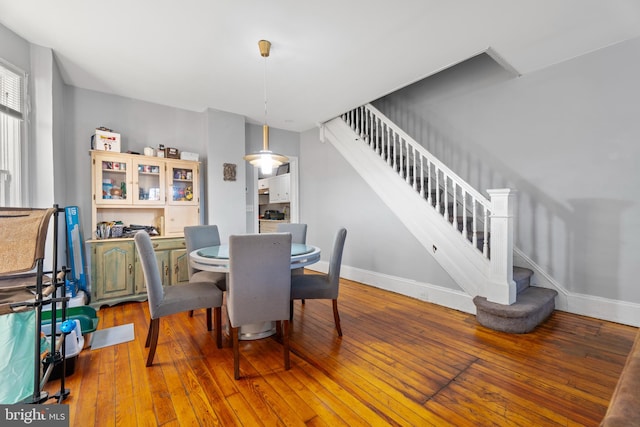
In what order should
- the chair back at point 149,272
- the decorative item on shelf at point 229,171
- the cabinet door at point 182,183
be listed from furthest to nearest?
1. the decorative item on shelf at point 229,171
2. the cabinet door at point 182,183
3. the chair back at point 149,272

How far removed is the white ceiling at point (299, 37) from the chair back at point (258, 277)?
72.3 inches

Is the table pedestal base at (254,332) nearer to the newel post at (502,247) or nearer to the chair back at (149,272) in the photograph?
the chair back at (149,272)

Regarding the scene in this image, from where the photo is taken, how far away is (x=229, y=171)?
4.44m

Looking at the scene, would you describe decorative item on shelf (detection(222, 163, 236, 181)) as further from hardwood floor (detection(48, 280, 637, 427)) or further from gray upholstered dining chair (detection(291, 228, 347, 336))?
gray upholstered dining chair (detection(291, 228, 347, 336))

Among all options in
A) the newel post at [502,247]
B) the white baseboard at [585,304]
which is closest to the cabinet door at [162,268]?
the newel post at [502,247]

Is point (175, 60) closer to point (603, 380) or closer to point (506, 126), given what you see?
point (506, 126)

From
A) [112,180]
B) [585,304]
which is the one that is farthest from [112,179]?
[585,304]

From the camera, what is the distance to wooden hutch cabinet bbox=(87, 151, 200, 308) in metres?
3.36

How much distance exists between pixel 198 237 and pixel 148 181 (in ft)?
5.06

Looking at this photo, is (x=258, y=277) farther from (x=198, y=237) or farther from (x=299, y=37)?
(x=299, y=37)

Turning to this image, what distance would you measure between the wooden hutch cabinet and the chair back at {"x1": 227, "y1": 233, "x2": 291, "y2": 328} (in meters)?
2.27

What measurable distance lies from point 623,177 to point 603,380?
199 centimetres

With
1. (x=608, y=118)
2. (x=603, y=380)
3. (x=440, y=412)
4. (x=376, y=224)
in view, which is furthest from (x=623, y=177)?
(x=440, y=412)

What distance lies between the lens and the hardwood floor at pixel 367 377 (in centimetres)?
156
